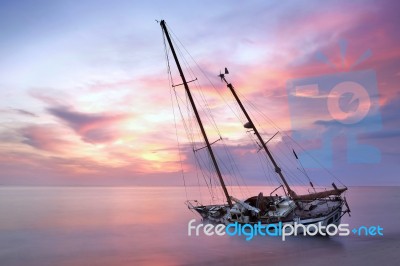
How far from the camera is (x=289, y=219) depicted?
3984cm

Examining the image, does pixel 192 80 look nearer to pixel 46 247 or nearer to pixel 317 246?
pixel 317 246

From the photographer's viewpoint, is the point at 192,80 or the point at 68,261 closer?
the point at 68,261

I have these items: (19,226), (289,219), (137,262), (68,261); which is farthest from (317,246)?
(19,226)

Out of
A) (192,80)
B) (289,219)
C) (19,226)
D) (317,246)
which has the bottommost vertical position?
(317,246)

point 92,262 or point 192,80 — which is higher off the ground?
point 192,80

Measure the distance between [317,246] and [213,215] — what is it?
2358cm

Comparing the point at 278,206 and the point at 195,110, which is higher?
the point at 195,110

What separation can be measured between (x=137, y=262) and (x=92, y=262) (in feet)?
15.4

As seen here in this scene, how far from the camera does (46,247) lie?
43844 millimetres

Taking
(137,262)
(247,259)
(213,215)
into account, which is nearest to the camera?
(247,259)

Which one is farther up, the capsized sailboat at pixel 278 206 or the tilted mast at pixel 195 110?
the tilted mast at pixel 195 110

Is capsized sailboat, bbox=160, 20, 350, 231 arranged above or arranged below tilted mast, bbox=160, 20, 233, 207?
below

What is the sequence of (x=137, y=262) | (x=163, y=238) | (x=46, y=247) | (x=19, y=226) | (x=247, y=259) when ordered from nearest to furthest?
(x=247, y=259), (x=137, y=262), (x=46, y=247), (x=163, y=238), (x=19, y=226)

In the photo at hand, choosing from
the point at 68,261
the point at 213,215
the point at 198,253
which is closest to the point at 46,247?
the point at 68,261
